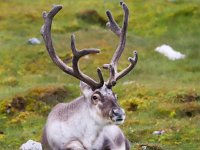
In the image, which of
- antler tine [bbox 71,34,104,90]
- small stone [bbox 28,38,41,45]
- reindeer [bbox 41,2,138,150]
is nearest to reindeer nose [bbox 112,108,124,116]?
reindeer [bbox 41,2,138,150]

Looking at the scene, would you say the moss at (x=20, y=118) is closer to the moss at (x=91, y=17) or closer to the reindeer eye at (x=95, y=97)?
the reindeer eye at (x=95, y=97)

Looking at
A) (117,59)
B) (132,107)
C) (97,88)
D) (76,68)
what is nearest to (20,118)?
(132,107)

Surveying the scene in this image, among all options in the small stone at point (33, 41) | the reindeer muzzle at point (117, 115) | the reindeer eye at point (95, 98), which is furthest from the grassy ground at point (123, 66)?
the reindeer muzzle at point (117, 115)

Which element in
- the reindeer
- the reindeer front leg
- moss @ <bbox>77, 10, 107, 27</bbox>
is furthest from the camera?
moss @ <bbox>77, 10, 107, 27</bbox>

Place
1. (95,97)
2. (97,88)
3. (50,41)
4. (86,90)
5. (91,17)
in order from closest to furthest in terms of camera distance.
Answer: (95,97) → (97,88) → (86,90) → (50,41) → (91,17)

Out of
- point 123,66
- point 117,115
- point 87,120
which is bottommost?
point 123,66

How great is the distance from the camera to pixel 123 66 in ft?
111

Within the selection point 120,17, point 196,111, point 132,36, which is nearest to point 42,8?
point 120,17

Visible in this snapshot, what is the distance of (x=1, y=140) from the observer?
21.9 m

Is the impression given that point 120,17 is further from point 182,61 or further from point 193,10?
point 182,61

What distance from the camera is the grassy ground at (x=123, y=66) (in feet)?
74.2

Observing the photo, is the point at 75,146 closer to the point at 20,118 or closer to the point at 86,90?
the point at 86,90

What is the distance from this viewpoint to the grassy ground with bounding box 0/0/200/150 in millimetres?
22614

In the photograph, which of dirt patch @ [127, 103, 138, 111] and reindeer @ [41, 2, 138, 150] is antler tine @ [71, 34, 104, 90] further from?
dirt patch @ [127, 103, 138, 111]
